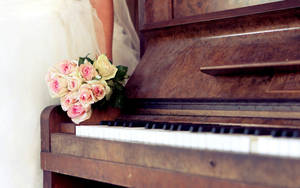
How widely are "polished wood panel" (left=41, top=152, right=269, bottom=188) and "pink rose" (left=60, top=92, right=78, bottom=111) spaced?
0.21 m

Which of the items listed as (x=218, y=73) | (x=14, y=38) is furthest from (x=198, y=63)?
(x=14, y=38)

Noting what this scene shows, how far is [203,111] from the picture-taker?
4.39ft

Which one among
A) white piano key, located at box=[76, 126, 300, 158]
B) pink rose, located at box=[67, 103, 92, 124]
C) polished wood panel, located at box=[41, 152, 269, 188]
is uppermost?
pink rose, located at box=[67, 103, 92, 124]

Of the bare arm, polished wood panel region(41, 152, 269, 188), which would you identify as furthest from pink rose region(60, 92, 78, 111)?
the bare arm

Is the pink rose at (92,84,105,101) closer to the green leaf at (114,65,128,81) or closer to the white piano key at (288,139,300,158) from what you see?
the green leaf at (114,65,128,81)

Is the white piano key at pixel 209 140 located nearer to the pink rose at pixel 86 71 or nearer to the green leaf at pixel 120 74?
the pink rose at pixel 86 71

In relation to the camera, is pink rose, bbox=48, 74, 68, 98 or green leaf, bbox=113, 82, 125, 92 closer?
pink rose, bbox=48, 74, 68, 98

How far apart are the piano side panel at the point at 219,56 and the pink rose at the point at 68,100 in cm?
30

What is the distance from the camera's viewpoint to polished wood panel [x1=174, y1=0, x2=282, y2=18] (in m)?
1.48

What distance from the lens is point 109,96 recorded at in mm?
1562

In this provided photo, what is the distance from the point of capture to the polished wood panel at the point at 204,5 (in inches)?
58.3

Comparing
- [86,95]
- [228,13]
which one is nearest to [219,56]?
[228,13]

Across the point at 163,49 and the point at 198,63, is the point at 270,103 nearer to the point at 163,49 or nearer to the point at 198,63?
the point at 198,63

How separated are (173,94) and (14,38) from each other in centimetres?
76
